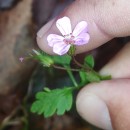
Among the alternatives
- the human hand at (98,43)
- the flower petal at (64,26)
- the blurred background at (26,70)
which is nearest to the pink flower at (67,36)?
the flower petal at (64,26)

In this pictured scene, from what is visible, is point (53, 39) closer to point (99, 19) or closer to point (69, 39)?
point (69, 39)

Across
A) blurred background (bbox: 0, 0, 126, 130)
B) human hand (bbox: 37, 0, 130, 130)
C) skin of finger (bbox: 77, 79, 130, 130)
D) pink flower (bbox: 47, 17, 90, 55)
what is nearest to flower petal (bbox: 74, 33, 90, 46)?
pink flower (bbox: 47, 17, 90, 55)

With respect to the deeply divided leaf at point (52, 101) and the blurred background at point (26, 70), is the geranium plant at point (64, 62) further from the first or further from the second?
the blurred background at point (26, 70)

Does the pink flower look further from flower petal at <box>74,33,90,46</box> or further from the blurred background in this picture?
the blurred background

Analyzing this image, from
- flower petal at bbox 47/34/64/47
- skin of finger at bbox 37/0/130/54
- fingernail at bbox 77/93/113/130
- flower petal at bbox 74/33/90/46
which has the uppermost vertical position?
flower petal at bbox 47/34/64/47

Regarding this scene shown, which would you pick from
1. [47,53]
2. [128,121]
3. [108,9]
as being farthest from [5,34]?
[128,121]

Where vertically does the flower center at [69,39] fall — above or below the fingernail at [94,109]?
above

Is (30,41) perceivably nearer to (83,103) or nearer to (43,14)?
(43,14)

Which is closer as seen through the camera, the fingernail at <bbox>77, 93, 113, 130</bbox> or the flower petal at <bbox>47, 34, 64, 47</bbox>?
the flower petal at <bbox>47, 34, 64, 47</bbox>
